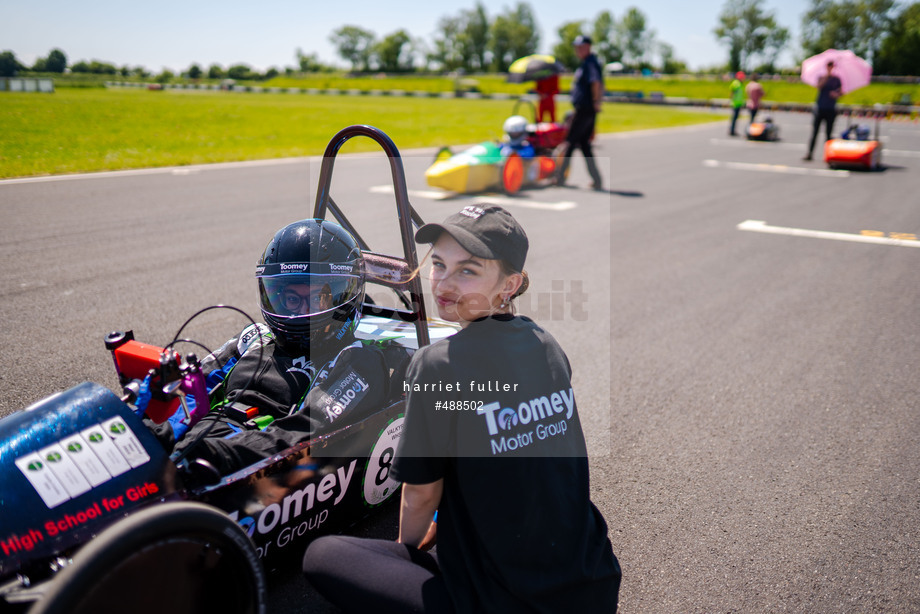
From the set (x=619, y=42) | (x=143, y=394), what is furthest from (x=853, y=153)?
(x=619, y=42)

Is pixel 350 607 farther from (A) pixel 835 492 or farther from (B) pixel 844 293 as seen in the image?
(B) pixel 844 293

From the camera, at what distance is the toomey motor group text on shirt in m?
1.53

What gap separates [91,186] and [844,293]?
9210 millimetres

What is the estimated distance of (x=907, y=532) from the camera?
97.3 inches

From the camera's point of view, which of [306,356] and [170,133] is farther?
[170,133]

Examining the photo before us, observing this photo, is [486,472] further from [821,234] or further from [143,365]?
[821,234]

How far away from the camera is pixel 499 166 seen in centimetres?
922

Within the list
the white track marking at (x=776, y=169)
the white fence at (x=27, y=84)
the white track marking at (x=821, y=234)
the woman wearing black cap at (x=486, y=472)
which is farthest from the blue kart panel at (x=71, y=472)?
the white fence at (x=27, y=84)

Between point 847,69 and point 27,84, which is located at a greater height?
point 27,84

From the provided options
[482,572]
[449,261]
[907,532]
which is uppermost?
[449,261]

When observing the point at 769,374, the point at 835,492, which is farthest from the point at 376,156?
the point at 835,492

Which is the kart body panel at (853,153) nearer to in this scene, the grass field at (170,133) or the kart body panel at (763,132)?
the kart body panel at (763,132)

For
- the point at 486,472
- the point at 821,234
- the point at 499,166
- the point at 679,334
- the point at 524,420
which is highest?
the point at 499,166

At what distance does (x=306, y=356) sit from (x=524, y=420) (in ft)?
3.56
